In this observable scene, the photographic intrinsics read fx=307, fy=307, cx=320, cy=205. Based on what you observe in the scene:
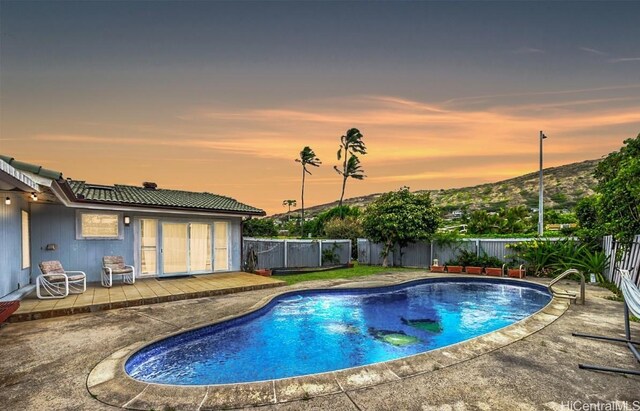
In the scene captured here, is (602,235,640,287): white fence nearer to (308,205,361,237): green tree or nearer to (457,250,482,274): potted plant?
(457,250,482,274): potted plant

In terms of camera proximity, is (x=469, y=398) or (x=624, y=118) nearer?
(x=469, y=398)

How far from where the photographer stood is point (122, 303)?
679 cm

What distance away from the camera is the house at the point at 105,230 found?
6.84 m

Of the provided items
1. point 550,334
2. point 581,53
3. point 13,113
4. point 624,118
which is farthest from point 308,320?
point 624,118

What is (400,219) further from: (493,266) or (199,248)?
(199,248)

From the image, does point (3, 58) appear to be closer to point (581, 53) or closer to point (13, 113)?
point (13, 113)

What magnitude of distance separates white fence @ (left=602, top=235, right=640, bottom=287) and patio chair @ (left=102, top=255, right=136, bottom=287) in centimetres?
1291

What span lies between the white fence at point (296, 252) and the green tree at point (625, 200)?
10.7 m

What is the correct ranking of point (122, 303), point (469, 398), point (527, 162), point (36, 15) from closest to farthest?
point (469, 398), point (122, 303), point (36, 15), point (527, 162)

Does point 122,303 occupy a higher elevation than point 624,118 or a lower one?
lower

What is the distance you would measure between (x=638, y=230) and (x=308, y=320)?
8203mm

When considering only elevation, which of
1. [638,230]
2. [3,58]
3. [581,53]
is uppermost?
[581,53]

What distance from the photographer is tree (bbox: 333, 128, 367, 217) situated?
99.1ft

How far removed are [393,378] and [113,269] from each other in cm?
844
